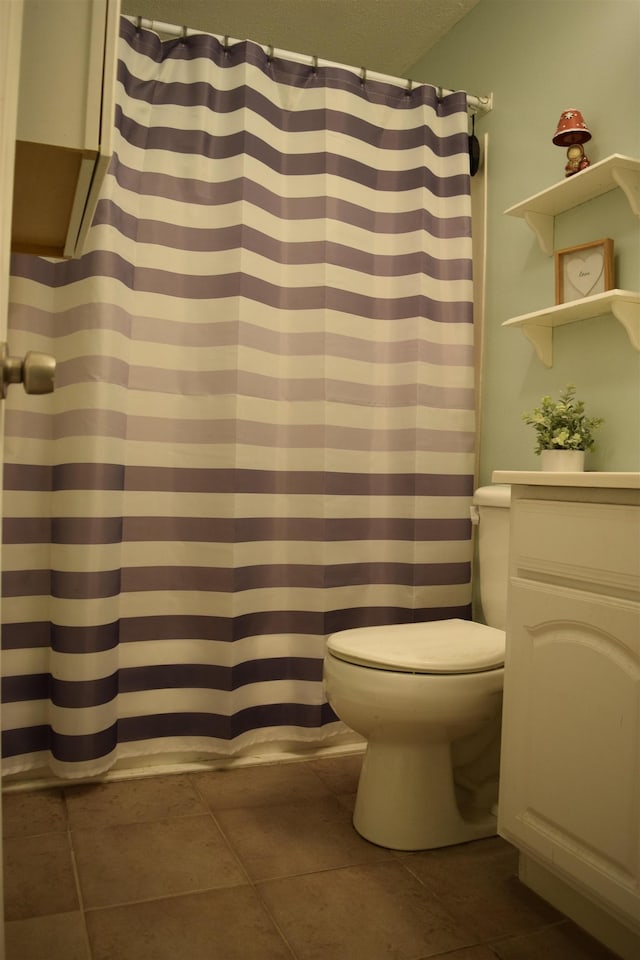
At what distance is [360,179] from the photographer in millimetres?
2252

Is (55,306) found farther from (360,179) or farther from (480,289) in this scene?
(480,289)

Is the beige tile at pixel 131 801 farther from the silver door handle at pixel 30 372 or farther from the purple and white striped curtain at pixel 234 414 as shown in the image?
the silver door handle at pixel 30 372

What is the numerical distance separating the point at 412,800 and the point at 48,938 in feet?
2.55

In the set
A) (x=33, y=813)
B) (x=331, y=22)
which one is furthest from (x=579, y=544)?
(x=331, y=22)

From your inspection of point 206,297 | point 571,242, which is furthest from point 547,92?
point 206,297

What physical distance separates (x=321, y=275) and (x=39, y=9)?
1.40m

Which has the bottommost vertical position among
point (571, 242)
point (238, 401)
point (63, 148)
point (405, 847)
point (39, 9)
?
point (405, 847)

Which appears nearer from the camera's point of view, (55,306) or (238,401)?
(55,306)

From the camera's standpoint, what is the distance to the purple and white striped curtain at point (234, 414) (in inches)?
75.1

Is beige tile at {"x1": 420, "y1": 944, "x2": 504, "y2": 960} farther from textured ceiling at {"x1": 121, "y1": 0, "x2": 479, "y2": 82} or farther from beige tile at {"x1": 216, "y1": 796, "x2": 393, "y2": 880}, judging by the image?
textured ceiling at {"x1": 121, "y1": 0, "x2": 479, "y2": 82}

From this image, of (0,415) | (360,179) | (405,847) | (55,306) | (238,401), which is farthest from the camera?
(360,179)

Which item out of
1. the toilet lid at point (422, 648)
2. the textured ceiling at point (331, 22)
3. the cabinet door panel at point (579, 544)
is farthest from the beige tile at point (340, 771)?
the textured ceiling at point (331, 22)

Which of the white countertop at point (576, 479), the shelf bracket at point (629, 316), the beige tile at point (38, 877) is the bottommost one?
the beige tile at point (38, 877)

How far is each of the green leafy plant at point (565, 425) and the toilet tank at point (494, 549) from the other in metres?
0.17
